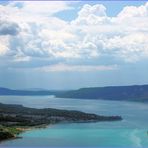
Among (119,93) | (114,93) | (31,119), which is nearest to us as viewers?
(31,119)

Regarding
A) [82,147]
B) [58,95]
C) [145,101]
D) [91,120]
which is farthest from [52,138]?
[58,95]

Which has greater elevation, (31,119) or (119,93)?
(119,93)

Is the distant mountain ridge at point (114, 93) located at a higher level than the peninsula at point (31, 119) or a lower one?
higher

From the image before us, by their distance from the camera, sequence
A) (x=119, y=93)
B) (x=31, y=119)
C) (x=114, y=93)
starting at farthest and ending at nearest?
1. (x=114, y=93)
2. (x=119, y=93)
3. (x=31, y=119)

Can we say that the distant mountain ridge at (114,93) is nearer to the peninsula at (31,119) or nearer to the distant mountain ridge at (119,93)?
the distant mountain ridge at (119,93)

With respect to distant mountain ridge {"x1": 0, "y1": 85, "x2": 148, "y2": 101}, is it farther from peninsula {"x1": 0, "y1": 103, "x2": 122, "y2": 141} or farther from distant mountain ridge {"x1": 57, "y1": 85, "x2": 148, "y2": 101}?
peninsula {"x1": 0, "y1": 103, "x2": 122, "y2": 141}

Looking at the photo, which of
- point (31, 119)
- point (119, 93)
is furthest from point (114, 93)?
point (31, 119)

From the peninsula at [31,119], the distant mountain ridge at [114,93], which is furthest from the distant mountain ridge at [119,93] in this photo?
the peninsula at [31,119]

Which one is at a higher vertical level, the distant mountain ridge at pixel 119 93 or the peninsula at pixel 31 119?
the distant mountain ridge at pixel 119 93

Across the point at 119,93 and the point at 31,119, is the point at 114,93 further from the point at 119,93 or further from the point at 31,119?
the point at 31,119

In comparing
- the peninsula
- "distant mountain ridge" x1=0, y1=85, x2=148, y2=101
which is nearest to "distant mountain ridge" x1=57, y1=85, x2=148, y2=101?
"distant mountain ridge" x1=0, y1=85, x2=148, y2=101

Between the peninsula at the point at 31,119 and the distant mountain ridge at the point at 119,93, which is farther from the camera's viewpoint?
the distant mountain ridge at the point at 119,93

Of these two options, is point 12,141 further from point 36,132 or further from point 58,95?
point 58,95
